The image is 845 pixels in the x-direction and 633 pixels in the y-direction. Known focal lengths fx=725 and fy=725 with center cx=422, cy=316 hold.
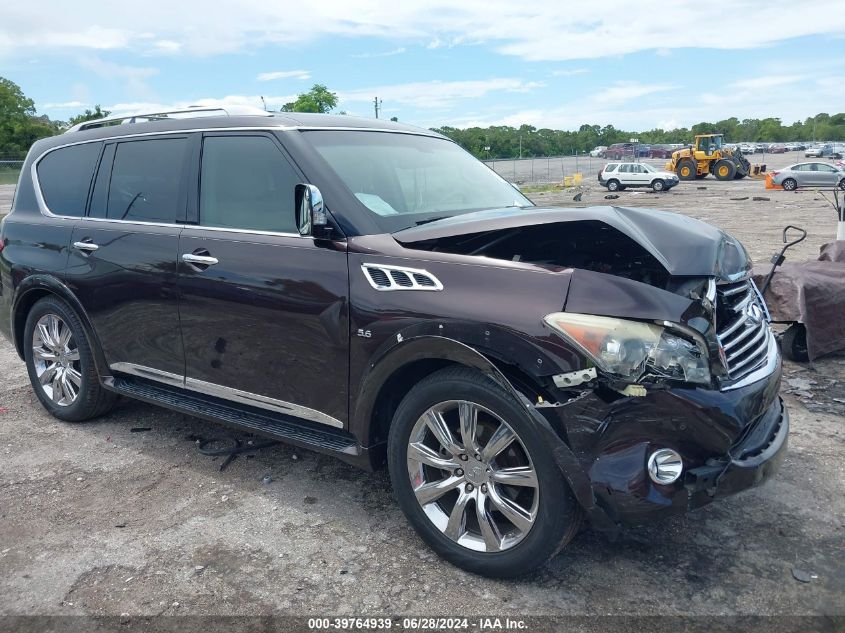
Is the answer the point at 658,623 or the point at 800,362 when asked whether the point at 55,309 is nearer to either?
the point at 658,623

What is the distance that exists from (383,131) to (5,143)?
7761 centimetres

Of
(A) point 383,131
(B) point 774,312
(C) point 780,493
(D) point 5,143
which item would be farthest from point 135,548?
(D) point 5,143

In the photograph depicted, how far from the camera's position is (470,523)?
3164 millimetres

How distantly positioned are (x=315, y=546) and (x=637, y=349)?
5.82 ft

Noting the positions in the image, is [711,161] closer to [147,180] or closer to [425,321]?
[147,180]

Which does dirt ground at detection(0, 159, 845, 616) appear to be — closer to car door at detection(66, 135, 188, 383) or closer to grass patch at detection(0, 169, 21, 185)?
car door at detection(66, 135, 188, 383)

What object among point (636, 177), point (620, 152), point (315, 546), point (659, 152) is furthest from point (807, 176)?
point (659, 152)

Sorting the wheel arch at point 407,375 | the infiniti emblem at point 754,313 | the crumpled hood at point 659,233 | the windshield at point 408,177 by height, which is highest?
the windshield at point 408,177

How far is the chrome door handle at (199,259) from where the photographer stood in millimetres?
3850

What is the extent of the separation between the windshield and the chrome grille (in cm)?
148

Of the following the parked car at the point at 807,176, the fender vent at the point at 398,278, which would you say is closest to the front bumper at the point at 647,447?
the fender vent at the point at 398,278

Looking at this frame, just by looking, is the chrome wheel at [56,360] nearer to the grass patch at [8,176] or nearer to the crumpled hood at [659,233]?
the crumpled hood at [659,233]

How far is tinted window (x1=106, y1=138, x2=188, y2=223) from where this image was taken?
4.23m

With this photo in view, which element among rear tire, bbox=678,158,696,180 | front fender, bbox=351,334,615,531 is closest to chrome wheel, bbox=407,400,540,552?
front fender, bbox=351,334,615,531
